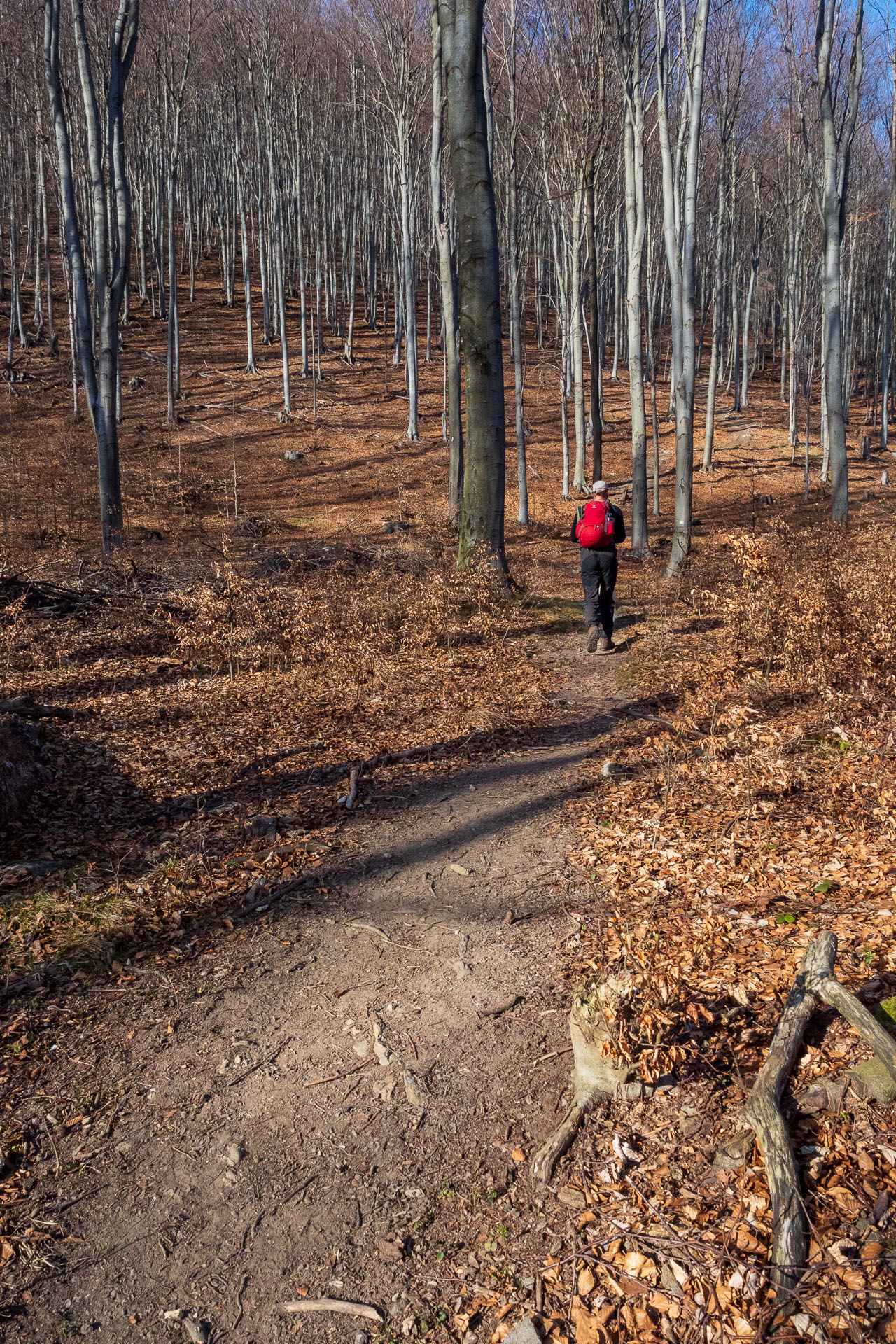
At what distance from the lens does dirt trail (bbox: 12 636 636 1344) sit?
2.55m

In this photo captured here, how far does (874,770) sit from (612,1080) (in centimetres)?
297

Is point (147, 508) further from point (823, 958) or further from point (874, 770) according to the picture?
point (823, 958)

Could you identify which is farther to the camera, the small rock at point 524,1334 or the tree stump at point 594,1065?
the tree stump at point 594,1065

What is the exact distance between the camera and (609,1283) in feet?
7.79

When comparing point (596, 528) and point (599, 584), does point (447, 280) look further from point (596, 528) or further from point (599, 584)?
point (599, 584)

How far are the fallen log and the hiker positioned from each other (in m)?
6.37

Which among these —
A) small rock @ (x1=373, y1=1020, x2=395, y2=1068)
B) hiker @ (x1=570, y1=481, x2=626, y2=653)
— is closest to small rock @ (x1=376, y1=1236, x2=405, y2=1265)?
small rock @ (x1=373, y1=1020, x2=395, y2=1068)

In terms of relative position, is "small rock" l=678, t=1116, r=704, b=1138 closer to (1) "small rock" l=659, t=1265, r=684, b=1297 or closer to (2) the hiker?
(1) "small rock" l=659, t=1265, r=684, b=1297

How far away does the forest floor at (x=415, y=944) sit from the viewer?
251 cm

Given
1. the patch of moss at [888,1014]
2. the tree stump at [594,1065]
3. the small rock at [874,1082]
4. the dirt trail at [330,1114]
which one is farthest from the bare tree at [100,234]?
the small rock at [874,1082]

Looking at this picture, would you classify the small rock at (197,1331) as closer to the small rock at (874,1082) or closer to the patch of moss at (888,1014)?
the small rock at (874,1082)

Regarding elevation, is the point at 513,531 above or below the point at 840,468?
below

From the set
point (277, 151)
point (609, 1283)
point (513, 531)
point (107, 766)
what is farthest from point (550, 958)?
point (277, 151)

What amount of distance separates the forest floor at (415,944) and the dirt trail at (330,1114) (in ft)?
0.04
